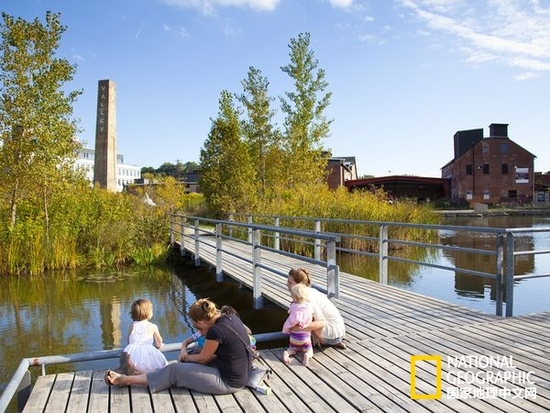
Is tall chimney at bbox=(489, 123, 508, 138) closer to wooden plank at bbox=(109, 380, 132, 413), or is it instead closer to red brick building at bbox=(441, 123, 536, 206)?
red brick building at bbox=(441, 123, 536, 206)

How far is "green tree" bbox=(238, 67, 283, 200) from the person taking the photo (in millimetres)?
21875

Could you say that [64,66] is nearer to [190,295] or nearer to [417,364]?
[190,295]

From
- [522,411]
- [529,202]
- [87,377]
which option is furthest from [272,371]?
[529,202]

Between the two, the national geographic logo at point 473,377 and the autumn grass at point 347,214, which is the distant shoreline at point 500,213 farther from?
the national geographic logo at point 473,377

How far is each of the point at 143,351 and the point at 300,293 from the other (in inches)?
55.8

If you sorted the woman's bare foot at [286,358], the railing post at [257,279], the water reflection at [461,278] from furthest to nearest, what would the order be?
the water reflection at [461,278] → the railing post at [257,279] → the woman's bare foot at [286,358]

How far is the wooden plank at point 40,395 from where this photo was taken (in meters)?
3.24

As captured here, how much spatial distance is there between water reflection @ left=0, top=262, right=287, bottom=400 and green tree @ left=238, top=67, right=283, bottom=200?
34.6 feet

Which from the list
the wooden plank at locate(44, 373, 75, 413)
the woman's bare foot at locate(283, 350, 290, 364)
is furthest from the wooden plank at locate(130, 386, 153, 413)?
the woman's bare foot at locate(283, 350, 290, 364)

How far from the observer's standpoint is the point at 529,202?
46.0 metres

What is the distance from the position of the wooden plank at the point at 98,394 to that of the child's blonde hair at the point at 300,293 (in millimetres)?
1716

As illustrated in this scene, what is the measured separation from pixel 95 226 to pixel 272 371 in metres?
10.4

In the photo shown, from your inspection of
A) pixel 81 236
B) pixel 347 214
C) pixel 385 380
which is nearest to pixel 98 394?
pixel 385 380

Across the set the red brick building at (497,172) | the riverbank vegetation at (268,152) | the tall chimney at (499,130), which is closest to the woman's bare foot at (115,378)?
the riverbank vegetation at (268,152)
